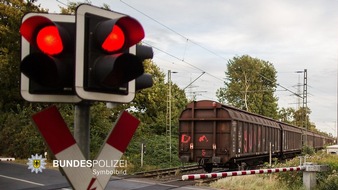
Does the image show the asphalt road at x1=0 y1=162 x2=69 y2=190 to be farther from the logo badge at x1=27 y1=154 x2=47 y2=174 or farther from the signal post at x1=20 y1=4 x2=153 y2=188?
the signal post at x1=20 y1=4 x2=153 y2=188

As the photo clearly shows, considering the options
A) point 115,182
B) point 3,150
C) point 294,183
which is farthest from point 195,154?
point 3,150

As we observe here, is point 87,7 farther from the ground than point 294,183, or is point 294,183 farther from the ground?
point 87,7

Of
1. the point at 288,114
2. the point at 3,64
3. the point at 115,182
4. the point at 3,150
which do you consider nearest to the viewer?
the point at 115,182

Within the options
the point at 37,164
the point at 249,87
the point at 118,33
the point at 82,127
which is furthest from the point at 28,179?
the point at 249,87

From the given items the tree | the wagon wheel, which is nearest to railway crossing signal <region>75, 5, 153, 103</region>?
the wagon wheel

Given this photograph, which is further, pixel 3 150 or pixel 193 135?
pixel 3 150

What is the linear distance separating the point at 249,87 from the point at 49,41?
66.4 m

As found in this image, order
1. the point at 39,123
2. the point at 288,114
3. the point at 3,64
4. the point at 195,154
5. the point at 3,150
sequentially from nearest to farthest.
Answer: the point at 39,123, the point at 195,154, the point at 3,64, the point at 3,150, the point at 288,114

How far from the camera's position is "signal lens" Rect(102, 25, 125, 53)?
2768 millimetres

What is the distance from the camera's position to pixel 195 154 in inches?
746

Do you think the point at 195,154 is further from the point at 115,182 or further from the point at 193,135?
the point at 115,182

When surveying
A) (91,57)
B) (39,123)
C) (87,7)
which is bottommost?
(39,123)

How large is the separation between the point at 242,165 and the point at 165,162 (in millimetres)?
6646

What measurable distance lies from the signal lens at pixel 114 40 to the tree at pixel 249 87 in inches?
2477
